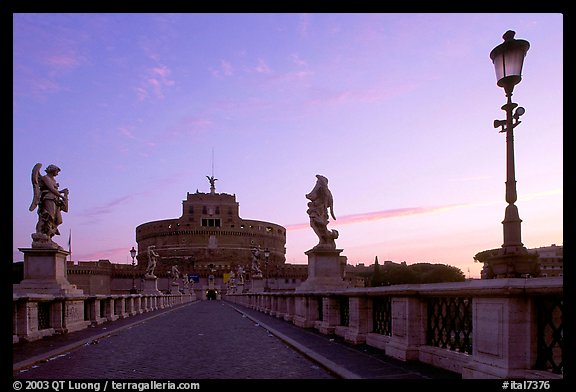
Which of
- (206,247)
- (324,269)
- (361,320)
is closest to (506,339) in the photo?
(361,320)

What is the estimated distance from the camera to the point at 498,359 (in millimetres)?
5816

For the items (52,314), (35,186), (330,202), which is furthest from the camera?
(330,202)

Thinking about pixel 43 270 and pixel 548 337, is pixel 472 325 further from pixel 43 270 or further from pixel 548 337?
pixel 43 270

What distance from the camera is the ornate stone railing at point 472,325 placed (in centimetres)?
555

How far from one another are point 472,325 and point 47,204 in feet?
41.5

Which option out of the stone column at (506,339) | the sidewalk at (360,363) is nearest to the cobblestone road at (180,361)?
the sidewalk at (360,363)

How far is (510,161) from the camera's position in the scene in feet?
23.6

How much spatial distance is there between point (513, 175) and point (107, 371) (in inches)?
238

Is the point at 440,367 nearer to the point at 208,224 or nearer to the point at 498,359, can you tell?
the point at 498,359

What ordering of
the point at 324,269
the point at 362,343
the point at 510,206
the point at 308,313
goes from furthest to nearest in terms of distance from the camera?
the point at 324,269 < the point at 308,313 < the point at 362,343 < the point at 510,206

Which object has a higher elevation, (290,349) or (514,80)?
(514,80)
